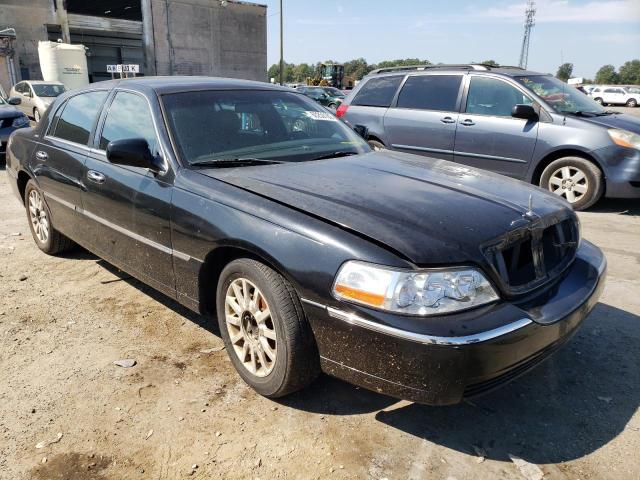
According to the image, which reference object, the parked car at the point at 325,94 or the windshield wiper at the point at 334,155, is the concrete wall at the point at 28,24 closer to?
the parked car at the point at 325,94

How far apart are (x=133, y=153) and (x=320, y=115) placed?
150 cm

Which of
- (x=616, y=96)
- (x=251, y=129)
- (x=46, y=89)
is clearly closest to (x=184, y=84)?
(x=251, y=129)

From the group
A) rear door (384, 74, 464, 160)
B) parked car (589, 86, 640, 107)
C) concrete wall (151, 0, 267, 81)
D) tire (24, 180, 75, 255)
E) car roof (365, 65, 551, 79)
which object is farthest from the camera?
parked car (589, 86, 640, 107)

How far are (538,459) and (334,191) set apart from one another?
156 centimetres

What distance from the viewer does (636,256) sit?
16.2 ft

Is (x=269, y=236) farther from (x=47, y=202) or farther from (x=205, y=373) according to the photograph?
(x=47, y=202)

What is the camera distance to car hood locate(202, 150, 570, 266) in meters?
2.24

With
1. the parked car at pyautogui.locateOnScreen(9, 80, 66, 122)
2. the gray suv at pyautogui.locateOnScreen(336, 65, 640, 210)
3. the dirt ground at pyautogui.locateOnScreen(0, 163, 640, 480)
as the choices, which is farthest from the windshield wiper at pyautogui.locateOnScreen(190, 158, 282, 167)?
the parked car at pyautogui.locateOnScreen(9, 80, 66, 122)

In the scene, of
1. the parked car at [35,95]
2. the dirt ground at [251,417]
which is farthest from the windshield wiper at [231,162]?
the parked car at [35,95]

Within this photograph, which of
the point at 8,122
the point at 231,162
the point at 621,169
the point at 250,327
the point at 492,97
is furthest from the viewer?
the point at 8,122

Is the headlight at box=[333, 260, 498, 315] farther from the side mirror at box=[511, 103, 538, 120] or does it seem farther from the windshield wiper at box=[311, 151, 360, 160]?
the side mirror at box=[511, 103, 538, 120]

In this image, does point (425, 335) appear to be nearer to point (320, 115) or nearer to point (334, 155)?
point (334, 155)

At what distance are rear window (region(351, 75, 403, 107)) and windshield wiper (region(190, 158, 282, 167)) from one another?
17.0 ft

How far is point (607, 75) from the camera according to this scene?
313 feet
